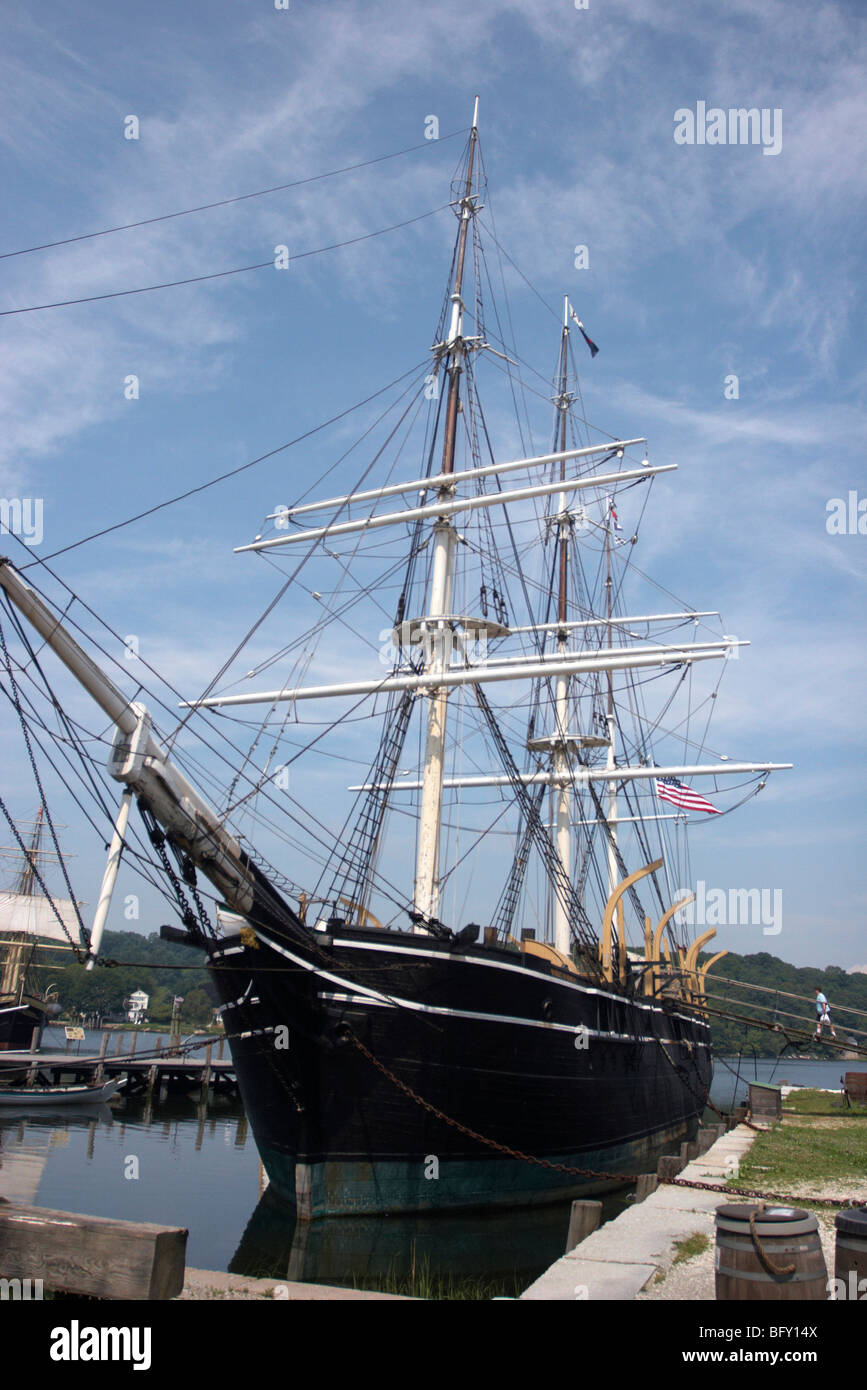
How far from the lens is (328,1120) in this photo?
13.4 m

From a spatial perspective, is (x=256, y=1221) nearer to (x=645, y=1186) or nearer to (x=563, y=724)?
(x=645, y=1186)

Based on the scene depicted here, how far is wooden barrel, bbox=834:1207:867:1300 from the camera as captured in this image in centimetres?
518

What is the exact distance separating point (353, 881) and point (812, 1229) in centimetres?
1226

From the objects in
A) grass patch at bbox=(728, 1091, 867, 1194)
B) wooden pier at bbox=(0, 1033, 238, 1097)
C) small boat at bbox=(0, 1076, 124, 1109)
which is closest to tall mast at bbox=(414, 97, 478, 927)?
grass patch at bbox=(728, 1091, 867, 1194)

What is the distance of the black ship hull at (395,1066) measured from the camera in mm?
13414

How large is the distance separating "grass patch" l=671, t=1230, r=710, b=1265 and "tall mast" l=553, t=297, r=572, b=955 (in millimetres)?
16132

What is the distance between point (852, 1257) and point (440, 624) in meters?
14.7

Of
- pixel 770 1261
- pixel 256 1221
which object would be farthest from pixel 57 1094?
pixel 770 1261

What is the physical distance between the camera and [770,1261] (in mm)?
5262

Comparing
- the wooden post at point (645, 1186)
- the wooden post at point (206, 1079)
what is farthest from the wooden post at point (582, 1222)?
the wooden post at point (206, 1079)

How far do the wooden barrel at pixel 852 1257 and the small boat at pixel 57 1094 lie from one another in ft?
100.0

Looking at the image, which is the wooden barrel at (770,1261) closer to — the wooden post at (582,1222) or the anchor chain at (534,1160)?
the wooden post at (582,1222)
